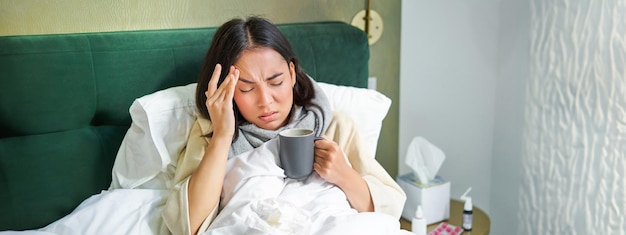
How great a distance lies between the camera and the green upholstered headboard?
146cm

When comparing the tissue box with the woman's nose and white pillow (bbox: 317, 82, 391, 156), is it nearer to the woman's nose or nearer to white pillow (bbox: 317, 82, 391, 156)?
white pillow (bbox: 317, 82, 391, 156)

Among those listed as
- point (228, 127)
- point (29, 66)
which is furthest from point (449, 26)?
point (29, 66)

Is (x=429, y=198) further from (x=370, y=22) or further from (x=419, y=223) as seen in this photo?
(x=370, y=22)

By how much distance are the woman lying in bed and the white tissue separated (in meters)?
0.40

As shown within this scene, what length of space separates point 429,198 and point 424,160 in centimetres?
Answer: 14

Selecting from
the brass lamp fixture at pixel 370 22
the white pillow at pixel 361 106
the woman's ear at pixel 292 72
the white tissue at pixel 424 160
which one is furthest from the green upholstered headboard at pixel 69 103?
the white tissue at pixel 424 160

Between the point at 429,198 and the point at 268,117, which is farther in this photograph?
the point at 429,198

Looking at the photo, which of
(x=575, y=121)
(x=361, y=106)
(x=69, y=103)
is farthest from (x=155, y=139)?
(x=575, y=121)

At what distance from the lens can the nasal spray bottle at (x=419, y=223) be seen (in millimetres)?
1874

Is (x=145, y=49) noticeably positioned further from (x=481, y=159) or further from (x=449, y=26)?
(x=481, y=159)

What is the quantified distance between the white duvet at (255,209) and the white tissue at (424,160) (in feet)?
1.80

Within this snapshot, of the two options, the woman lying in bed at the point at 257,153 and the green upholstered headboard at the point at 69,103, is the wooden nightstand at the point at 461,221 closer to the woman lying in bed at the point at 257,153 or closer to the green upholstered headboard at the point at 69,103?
the woman lying in bed at the point at 257,153

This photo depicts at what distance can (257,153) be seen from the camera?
1.51 meters

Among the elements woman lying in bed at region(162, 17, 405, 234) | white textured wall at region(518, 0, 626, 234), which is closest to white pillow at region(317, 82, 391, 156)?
woman lying in bed at region(162, 17, 405, 234)
